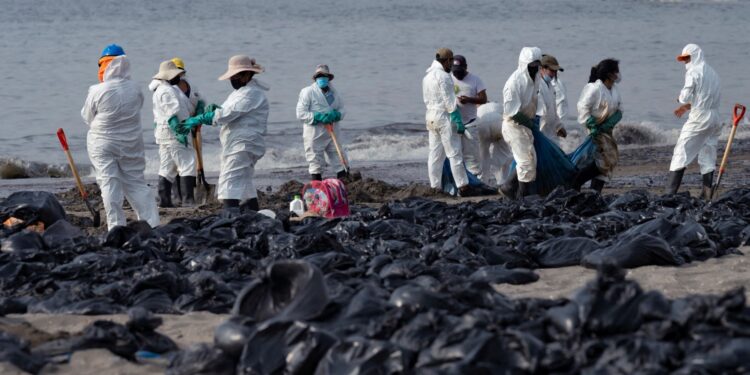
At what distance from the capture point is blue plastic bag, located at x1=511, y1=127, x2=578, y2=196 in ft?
40.8

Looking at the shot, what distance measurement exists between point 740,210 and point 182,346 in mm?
5925

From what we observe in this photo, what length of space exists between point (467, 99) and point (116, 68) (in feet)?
17.3

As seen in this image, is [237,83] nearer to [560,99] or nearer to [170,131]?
[170,131]

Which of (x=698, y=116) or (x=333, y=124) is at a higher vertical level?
(x=698, y=116)

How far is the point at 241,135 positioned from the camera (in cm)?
1080

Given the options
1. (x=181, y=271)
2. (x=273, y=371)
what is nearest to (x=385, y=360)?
(x=273, y=371)

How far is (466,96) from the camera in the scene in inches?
554

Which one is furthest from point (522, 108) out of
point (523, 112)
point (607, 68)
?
point (607, 68)

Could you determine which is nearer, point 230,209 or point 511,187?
point 230,209

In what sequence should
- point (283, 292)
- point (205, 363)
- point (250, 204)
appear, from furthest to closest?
point (250, 204), point (283, 292), point (205, 363)

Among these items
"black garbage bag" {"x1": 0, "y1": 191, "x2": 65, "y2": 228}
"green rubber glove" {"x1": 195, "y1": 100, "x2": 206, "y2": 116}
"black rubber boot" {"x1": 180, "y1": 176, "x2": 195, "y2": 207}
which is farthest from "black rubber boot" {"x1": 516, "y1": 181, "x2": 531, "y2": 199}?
"black garbage bag" {"x1": 0, "y1": 191, "x2": 65, "y2": 228}

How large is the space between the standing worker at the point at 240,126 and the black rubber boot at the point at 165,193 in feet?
8.29

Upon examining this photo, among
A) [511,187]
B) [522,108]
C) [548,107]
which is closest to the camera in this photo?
[522,108]

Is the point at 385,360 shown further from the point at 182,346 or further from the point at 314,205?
the point at 314,205
